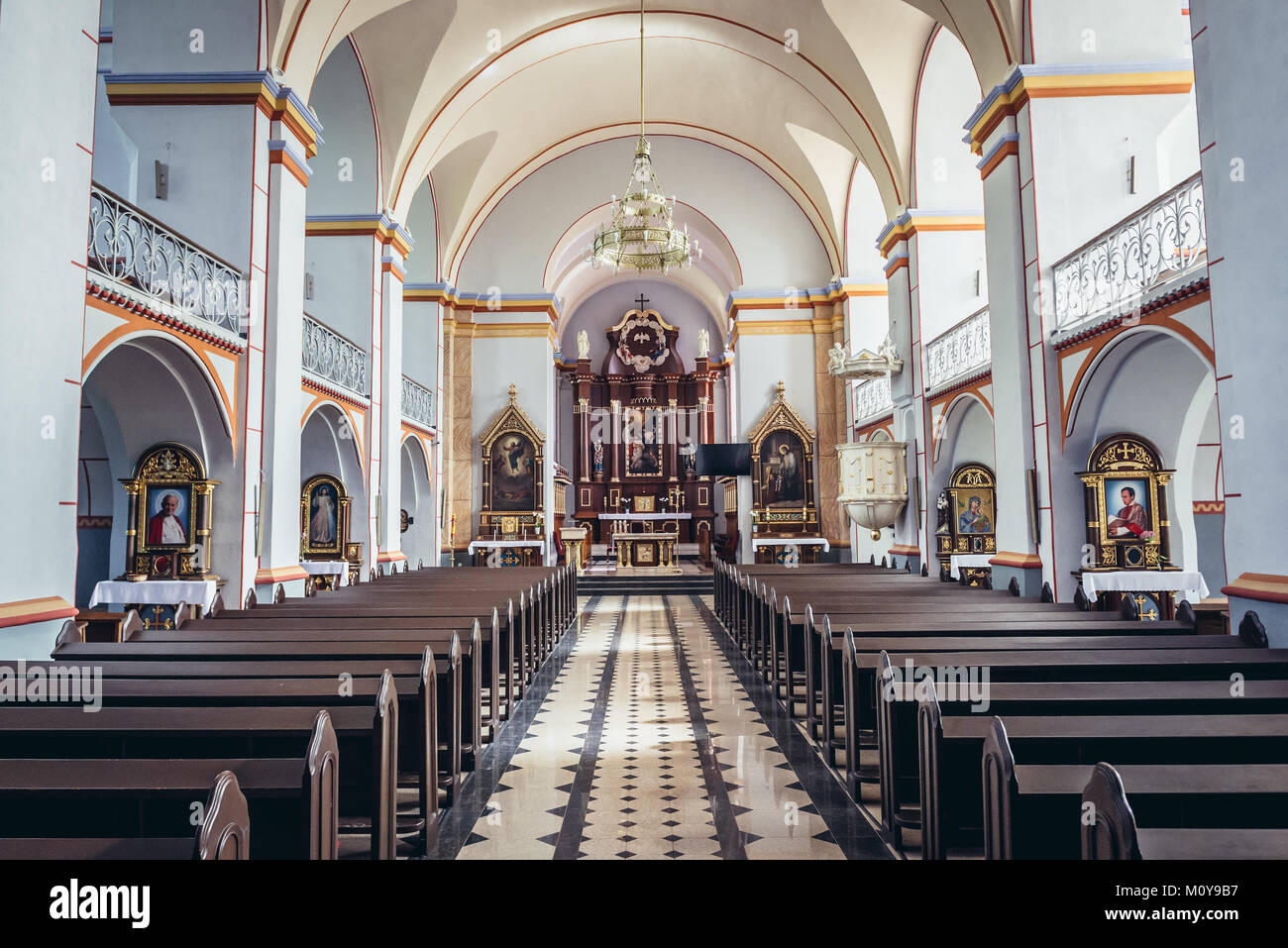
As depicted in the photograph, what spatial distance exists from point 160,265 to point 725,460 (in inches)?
472

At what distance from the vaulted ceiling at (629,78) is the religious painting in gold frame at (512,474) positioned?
355 cm

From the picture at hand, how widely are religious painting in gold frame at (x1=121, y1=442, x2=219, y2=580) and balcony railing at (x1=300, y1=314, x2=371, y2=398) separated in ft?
7.92

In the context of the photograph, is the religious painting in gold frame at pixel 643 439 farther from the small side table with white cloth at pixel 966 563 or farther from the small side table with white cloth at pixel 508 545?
the small side table with white cloth at pixel 966 563

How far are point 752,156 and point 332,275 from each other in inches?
359

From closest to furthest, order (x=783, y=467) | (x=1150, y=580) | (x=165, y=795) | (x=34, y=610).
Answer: (x=165, y=795), (x=34, y=610), (x=1150, y=580), (x=783, y=467)

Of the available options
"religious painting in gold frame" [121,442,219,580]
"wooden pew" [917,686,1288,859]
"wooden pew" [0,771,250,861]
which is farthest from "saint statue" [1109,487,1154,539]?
"religious painting in gold frame" [121,442,219,580]

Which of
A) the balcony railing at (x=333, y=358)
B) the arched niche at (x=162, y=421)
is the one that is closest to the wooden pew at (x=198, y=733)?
the arched niche at (x=162, y=421)

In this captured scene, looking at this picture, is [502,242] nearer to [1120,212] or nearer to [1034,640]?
[1120,212]

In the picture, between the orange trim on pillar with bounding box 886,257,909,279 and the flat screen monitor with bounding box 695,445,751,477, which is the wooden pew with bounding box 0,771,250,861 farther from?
the flat screen monitor with bounding box 695,445,751,477

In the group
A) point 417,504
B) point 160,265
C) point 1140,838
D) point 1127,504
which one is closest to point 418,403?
point 417,504

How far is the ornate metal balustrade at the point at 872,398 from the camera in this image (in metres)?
14.2

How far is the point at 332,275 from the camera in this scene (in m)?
11.6

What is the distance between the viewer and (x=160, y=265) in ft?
21.2

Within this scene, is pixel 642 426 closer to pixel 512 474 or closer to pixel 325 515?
pixel 512 474
